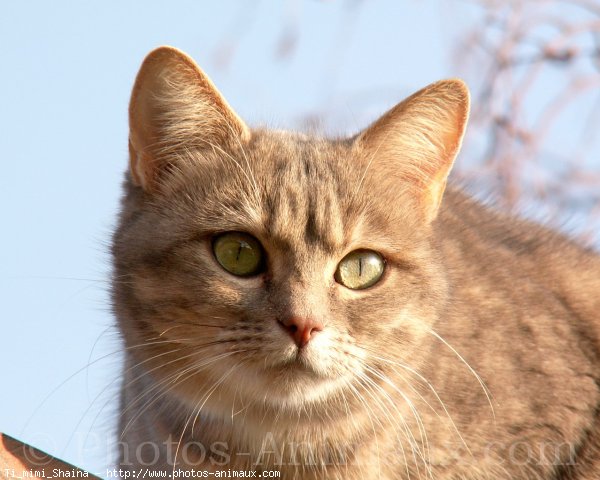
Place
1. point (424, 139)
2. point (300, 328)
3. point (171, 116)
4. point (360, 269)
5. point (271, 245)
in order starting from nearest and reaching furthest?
point (300, 328)
point (271, 245)
point (360, 269)
point (171, 116)
point (424, 139)

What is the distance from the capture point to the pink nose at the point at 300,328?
260 cm

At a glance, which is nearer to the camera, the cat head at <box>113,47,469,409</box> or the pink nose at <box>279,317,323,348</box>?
the pink nose at <box>279,317,323,348</box>

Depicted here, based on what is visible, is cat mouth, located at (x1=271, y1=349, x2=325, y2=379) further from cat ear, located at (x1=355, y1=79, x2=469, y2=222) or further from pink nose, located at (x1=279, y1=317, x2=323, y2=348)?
cat ear, located at (x1=355, y1=79, x2=469, y2=222)

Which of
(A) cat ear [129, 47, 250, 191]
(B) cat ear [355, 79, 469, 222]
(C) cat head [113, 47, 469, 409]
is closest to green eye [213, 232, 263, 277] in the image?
(C) cat head [113, 47, 469, 409]

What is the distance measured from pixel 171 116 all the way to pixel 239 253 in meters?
0.57

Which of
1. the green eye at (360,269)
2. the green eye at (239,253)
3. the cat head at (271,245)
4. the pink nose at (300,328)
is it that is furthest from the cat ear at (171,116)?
the pink nose at (300,328)

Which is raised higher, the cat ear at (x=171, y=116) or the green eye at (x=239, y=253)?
the cat ear at (x=171, y=116)

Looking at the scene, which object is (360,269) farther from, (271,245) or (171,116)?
(171,116)

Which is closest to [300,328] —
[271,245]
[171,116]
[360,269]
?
[271,245]

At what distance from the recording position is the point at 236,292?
2.75 m

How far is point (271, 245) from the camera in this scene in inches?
112

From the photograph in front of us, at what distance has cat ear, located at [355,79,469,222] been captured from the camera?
3213mm

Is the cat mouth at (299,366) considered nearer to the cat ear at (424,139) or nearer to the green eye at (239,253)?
the green eye at (239,253)

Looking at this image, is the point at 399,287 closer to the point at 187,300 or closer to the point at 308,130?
the point at 187,300
